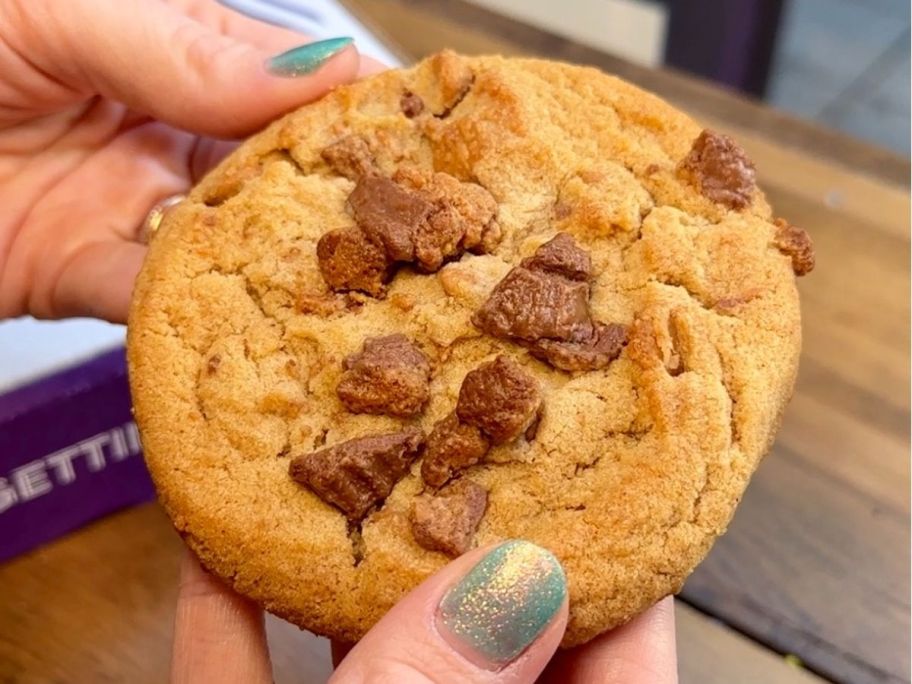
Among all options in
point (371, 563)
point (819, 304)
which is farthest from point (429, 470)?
point (819, 304)

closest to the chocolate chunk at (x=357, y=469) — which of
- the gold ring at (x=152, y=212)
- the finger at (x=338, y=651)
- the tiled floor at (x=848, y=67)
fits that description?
the finger at (x=338, y=651)

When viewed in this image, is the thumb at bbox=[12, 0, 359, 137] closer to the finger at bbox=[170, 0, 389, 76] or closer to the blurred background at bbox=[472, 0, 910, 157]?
the finger at bbox=[170, 0, 389, 76]

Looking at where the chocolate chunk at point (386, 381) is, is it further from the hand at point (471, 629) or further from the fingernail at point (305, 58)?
the fingernail at point (305, 58)

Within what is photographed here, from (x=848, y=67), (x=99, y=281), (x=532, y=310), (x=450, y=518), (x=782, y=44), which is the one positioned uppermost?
(x=532, y=310)

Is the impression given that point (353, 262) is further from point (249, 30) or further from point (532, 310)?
point (249, 30)

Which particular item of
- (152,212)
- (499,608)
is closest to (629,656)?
(499,608)

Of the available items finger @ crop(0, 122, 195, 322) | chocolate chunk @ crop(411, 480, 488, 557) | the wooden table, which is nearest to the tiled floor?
the wooden table
